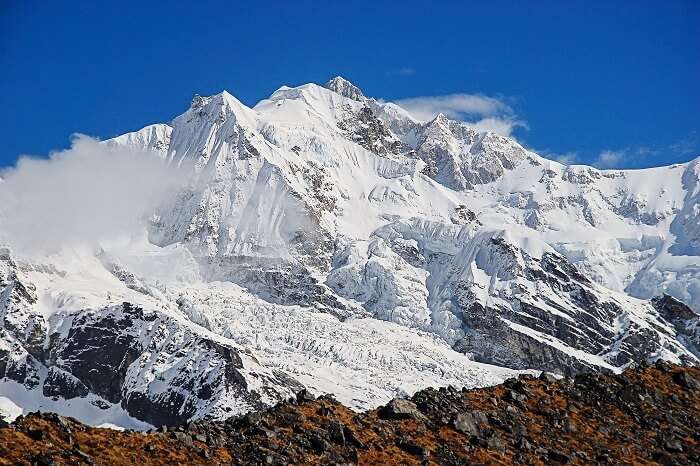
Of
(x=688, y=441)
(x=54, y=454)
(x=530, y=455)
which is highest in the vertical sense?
(x=688, y=441)

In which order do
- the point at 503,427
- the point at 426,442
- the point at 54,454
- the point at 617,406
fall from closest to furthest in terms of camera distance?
the point at 54,454 < the point at 426,442 < the point at 503,427 < the point at 617,406

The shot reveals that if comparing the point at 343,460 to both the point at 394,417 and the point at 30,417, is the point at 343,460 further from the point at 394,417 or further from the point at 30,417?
the point at 30,417

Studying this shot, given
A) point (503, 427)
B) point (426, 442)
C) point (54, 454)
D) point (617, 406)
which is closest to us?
point (54, 454)

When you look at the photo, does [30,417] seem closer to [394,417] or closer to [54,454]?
[54,454]

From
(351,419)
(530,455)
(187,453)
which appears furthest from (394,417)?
(187,453)

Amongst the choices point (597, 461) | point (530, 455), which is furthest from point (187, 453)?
point (597, 461)

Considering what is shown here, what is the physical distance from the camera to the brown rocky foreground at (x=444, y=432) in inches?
1906

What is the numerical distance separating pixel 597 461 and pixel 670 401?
1333cm

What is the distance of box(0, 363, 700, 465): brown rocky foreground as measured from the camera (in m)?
48.4

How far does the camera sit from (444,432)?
185 feet

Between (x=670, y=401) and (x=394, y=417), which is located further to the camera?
(x=670, y=401)

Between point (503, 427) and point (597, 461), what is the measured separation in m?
5.53

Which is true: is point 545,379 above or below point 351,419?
above

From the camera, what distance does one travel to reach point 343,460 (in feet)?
167
